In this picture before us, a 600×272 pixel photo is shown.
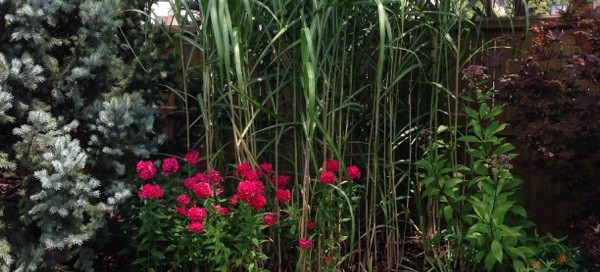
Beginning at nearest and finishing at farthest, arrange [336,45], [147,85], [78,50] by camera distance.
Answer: [336,45], [78,50], [147,85]

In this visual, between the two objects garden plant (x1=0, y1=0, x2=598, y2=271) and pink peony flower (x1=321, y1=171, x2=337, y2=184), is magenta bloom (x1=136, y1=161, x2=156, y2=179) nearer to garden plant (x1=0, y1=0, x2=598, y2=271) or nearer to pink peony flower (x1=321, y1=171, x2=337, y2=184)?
garden plant (x1=0, y1=0, x2=598, y2=271)

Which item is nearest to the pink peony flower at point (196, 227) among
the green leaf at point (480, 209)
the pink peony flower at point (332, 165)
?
the pink peony flower at point (332, 165)

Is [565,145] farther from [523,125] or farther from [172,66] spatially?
[172,66]

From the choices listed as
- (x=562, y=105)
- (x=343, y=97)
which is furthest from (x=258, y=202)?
(x=562, y=105)

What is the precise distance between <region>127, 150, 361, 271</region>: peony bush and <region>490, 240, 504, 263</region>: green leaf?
67cm

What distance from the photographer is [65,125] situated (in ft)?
12.1

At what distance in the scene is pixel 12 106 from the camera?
3.57 meters

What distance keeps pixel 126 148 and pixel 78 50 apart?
0.51 metres

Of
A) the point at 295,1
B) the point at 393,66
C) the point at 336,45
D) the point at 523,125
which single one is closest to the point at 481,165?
the point at 523,125

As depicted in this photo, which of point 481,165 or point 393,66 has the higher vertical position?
point 393,66

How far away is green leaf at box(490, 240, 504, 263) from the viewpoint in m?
3.50

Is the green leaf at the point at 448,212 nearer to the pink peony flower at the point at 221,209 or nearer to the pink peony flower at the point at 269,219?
the pink peony flower at the point at 269,219

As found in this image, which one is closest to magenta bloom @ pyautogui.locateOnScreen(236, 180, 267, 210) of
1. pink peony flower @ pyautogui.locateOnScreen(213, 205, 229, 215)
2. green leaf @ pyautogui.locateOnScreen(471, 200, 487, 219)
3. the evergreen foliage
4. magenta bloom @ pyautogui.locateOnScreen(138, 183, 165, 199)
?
pink peony flower @ pyautogui.locateOnScreen(213, 205, 229, 215)

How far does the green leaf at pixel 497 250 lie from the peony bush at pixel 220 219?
668mm
